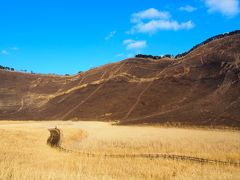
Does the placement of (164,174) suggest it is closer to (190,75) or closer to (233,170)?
(233,170)

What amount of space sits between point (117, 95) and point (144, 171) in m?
92.8

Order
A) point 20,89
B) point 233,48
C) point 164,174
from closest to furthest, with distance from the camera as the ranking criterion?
1. point 164,174
2. point 233,48
3. point 20,89

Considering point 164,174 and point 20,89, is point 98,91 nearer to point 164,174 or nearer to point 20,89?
point 20,89

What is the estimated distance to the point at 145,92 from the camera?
105375mm

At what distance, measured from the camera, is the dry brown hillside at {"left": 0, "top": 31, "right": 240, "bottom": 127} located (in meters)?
75.1

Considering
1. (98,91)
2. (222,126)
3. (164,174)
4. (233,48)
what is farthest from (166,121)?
(164,174)

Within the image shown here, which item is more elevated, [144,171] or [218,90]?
[218,90]

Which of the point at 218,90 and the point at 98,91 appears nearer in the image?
the point at 218,90

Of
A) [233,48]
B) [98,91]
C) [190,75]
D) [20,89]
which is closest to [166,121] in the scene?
[190,75]

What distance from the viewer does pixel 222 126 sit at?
2368 inches

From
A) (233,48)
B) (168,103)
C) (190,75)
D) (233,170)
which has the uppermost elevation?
(233,48)

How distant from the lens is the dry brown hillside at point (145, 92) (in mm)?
75062

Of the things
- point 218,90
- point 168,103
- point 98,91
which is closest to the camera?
point 218,90

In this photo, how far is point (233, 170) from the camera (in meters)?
19.8
